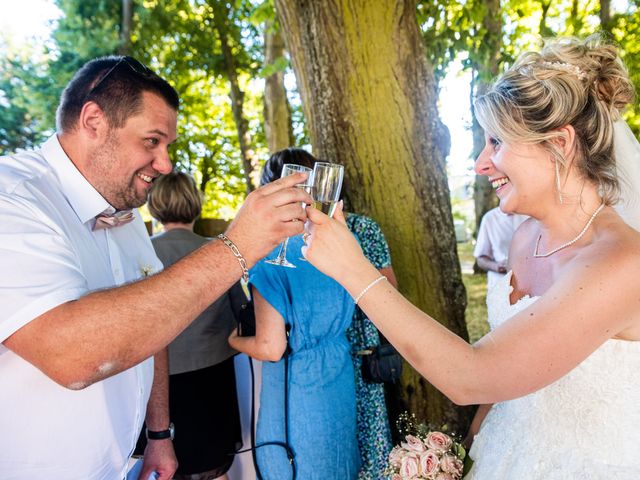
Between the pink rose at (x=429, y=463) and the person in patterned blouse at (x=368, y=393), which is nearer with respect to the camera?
the pink rose at (x=429, y=463)

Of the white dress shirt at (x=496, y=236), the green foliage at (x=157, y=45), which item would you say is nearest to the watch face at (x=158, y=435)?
the white dress shirt at (x=496, y=236)

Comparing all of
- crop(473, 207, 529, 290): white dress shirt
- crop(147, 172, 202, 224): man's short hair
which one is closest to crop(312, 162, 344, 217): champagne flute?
crop(147, 172, 202, 224): man's short hair

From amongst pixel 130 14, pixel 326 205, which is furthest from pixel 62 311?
pixel 130 14

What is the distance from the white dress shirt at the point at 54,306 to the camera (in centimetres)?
137

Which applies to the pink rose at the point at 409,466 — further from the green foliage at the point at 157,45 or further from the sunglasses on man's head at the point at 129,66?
the green foliage at the point at 157,45

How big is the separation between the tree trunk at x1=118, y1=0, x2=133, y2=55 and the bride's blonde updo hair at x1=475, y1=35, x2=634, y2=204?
12.2 m

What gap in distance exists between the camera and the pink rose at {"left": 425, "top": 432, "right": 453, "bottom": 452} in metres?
2.05

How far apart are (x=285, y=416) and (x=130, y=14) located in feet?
41.4

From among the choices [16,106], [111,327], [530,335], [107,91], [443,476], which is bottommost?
[443,476]

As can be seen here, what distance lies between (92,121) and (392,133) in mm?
1957

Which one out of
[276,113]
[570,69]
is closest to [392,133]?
[570,69]

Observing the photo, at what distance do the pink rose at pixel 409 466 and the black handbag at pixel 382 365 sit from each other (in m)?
0.62

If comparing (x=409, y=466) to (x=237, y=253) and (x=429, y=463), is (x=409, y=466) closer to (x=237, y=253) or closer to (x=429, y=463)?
(x=429, y=463)

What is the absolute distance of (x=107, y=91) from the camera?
193 cm
